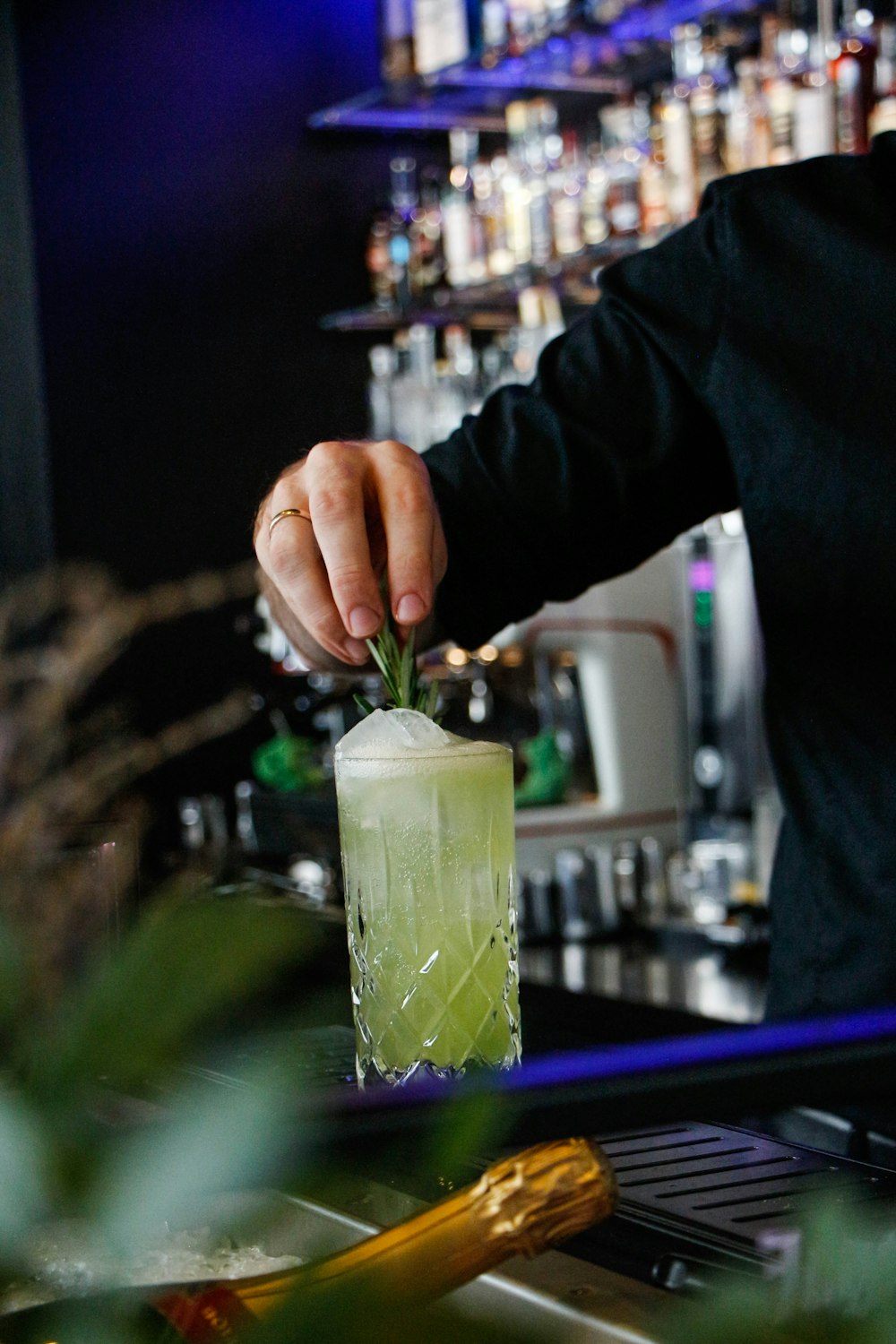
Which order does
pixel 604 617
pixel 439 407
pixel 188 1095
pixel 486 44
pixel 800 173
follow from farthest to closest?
pixel 439 407, pixel 486 44, pixel 604 617, pixel 800 173, pixel 188 1095

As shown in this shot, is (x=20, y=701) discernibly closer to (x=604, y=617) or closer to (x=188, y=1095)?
(x=604, y=617)

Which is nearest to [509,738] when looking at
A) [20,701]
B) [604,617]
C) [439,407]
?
[604,617]

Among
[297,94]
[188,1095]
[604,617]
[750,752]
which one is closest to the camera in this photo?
[188,1095]

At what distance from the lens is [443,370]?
398cm

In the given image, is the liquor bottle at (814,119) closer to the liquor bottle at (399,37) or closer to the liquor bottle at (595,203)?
the liquor bottle at (595,203)

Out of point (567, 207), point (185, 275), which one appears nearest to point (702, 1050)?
point (567, 207)

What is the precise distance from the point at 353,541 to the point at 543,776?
6.68 ft

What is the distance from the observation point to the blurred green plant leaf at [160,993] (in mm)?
232

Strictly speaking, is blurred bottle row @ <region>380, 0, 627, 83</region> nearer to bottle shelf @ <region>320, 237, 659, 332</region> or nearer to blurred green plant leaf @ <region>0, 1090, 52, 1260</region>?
bottle shelf @ <region>320, 237, 659, 332</region>

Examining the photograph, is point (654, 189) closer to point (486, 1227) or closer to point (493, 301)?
point (493, 301)

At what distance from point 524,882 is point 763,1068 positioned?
2.41m

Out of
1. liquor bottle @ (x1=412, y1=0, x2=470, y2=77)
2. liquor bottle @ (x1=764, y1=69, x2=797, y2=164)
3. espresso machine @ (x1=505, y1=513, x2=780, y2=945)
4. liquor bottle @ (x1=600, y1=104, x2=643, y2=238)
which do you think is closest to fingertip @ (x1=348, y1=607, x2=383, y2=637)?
espresso machine @ (x1=505, y1=513, x2=780, y2=945)

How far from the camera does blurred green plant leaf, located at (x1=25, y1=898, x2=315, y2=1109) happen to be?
0.23 m

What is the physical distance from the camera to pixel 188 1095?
0.26 metres
